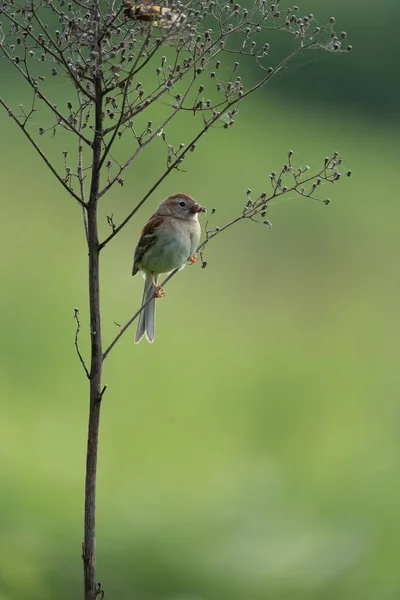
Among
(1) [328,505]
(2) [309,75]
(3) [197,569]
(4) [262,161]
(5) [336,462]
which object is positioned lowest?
(3) [197,569]

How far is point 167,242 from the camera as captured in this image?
402 centimetres

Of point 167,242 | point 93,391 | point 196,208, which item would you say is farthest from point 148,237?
point 93,391

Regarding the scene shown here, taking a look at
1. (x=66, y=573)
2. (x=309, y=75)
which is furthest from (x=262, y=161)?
(x=66, y=573)

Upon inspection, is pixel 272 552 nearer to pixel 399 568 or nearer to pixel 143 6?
pixel 399 568

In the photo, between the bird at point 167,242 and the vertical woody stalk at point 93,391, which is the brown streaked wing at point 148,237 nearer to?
the bird at point 167,242

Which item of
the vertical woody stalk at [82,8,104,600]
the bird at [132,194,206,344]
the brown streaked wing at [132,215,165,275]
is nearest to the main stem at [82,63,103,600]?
the vertical woody stalk at [82,8,104,600]

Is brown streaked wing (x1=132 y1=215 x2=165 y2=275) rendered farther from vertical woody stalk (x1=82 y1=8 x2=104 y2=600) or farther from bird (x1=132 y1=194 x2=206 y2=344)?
vertical woody stalk (x1=82 y1=8 x2=104 y2=600)

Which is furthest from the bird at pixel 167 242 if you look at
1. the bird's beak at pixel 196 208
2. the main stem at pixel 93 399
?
the main stem at pixel 93 399

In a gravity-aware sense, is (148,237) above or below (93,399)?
above

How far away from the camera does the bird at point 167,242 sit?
13.2 ft

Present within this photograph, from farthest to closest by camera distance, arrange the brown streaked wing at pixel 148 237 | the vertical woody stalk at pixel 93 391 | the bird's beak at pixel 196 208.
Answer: the brown streaked wing at pixel 148 237 → the bird's beak at pixel 196 208 → the vertical woody stalk at pixel 93 391

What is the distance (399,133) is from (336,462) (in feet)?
16.8

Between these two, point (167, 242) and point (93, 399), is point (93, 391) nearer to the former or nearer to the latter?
point (93, 399)

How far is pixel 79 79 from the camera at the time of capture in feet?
8.35
